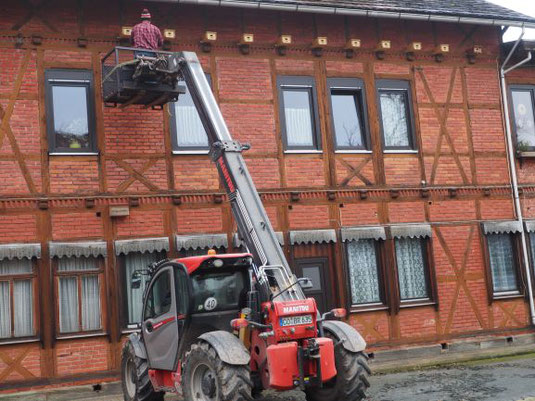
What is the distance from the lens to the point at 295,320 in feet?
26.8

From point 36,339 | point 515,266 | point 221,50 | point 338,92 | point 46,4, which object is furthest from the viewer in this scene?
point 515,266

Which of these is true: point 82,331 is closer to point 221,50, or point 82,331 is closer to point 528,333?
point 221,50

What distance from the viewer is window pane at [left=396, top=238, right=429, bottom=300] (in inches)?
600

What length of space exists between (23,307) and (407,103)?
895 centimetres

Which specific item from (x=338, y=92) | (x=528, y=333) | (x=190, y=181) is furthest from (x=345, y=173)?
(x=528, y=333)

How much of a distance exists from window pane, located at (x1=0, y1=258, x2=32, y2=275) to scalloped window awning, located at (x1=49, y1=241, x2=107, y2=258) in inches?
17.5

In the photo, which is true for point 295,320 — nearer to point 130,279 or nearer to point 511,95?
point 130,279

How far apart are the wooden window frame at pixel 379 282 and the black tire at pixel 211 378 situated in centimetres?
655

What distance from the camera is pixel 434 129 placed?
15.9 m

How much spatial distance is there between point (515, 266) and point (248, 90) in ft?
23.9

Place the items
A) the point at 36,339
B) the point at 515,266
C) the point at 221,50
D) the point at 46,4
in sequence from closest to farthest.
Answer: the point at 36,339 < the point at 46,4 < the point at 221,50 < the point at 515,266

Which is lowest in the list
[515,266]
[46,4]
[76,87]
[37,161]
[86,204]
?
[515,266]

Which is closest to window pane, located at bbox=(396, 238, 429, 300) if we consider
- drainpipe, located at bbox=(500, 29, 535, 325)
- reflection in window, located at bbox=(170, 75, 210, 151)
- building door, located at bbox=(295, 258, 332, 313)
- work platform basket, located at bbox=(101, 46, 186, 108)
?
building door, located at bbox=(295, 258, 332, 313)

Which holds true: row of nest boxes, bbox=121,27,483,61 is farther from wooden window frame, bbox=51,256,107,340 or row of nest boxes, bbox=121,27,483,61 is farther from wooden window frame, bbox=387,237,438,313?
wooden window frame, bbox=51,256,107,340
